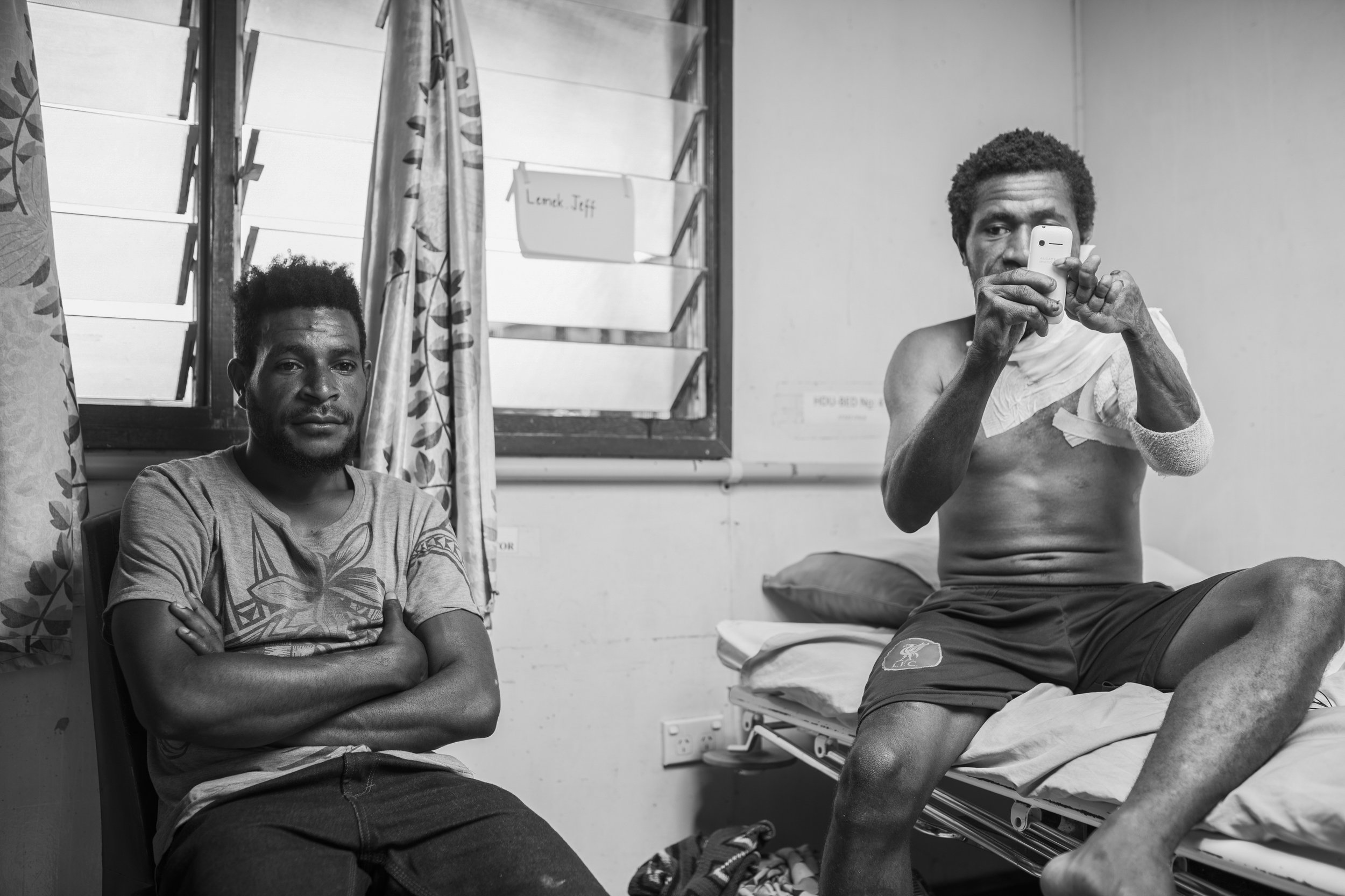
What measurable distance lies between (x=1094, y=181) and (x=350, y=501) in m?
2.37

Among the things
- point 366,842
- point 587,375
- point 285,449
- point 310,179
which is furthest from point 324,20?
point 366,842

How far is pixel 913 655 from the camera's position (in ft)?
5.49

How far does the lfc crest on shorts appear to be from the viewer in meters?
1.65

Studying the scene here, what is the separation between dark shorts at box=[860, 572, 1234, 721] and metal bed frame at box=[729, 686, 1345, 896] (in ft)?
0.47

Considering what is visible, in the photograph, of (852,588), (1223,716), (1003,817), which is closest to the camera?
(1223,716)

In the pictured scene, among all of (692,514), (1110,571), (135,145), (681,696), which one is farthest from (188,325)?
(1110,571)

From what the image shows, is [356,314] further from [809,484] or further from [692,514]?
[809,484]

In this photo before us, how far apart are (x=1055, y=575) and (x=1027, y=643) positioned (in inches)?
7.0

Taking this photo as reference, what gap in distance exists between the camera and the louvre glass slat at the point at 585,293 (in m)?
2.46

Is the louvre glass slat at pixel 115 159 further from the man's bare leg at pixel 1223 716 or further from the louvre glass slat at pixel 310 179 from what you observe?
the man's bare leg at pixel 1223 716

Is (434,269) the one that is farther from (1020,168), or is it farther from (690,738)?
(690,738)

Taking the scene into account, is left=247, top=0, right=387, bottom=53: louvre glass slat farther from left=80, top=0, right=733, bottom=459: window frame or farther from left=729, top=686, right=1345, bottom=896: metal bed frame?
left=729, top=686, right=1345, bottom=896: metal bed frame

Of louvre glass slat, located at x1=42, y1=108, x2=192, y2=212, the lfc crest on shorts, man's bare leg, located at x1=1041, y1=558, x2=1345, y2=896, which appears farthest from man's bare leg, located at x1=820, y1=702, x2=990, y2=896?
louvre glass slat, located at x1=42, y1=108, x2=192, y2=212

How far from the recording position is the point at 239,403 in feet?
6.00
